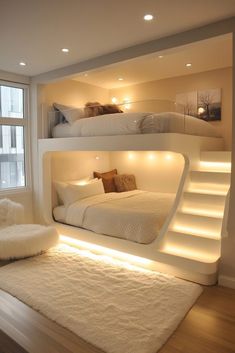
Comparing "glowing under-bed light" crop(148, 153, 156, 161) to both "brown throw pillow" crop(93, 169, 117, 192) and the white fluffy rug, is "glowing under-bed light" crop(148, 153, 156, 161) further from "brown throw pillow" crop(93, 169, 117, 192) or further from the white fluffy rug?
the white fluffy rug

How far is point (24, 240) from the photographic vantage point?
11.4ft

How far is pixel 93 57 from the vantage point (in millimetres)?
3756

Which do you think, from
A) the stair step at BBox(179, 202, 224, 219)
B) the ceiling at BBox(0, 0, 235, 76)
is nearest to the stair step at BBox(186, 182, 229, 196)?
the stair step at BBox(179, 202, 224, 219)

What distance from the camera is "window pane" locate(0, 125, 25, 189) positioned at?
4.48 metres

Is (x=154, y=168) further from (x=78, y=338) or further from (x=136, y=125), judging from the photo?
(x=78, y=338)

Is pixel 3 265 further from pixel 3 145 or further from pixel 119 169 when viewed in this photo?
pixel 119 169

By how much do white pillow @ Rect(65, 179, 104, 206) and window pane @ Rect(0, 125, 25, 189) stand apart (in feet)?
3.22

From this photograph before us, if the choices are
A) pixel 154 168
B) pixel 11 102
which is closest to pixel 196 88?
pixel 154 168

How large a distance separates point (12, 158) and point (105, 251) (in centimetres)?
220

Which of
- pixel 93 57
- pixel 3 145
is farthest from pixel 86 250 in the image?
pixel 93 57

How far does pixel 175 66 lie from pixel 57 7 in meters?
2.42

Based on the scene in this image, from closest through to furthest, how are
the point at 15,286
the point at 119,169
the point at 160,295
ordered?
the point at 160,295 → the point at 15,286 → the point at 119,169

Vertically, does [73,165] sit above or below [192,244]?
above

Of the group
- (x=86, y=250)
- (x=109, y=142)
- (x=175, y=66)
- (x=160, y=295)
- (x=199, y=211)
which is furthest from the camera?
(x=175, y=66)
